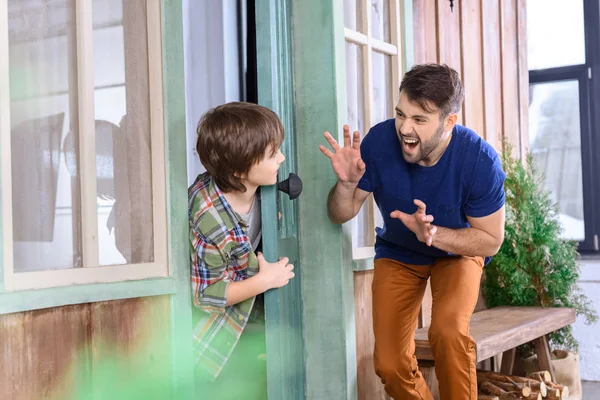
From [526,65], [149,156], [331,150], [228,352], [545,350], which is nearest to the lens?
[149,156]

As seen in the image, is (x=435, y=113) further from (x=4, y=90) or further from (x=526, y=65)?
(x=526, y=65)

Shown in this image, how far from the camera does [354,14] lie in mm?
2924

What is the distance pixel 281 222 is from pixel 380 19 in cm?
107

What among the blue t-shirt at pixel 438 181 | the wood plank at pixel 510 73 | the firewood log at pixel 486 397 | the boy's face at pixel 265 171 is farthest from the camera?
the wood plank at pixel 510 73

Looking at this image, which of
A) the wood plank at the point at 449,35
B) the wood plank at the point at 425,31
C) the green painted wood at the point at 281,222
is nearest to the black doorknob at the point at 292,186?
the green painted wood at the point at 281,222

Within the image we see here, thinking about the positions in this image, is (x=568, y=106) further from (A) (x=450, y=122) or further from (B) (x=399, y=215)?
(B) (x=399, y=215)

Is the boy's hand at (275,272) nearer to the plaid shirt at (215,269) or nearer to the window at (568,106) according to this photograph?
the plaid shirt at (215,269)

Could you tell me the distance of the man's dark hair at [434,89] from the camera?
8.00ft

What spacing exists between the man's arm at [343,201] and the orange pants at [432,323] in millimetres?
262

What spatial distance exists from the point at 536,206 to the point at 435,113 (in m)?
1.99

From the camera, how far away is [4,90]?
5.31ft

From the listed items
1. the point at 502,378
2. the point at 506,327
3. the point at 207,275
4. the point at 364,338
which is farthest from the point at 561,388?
the point at 207,275

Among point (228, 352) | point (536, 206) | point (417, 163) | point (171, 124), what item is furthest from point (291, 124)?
point (536, 206)

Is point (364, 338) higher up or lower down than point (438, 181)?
lower down
